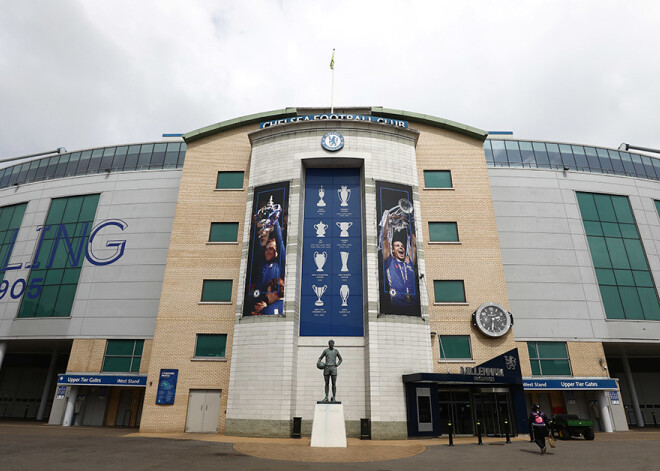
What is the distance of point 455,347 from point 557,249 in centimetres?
1522

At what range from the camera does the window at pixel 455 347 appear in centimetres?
2905

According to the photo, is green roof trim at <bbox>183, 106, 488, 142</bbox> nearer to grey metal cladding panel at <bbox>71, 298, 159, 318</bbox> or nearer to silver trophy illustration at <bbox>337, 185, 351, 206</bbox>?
silver trophy illustration at <bbox>337, 185, 351, 206</bbox>

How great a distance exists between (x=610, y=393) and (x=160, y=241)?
135 ft

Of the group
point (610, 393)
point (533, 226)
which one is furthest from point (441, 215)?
point (610, 393)

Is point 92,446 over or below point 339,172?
below

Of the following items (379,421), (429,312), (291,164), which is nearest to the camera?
(379,421)

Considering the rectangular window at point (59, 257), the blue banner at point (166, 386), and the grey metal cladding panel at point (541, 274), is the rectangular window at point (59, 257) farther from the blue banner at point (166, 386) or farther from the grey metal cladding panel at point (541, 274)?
the grey metal cladding panel at point (541, 274)

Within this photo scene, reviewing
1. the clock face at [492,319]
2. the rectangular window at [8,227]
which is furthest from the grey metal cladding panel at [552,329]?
the rectangular window at [8,227]

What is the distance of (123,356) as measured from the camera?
3412 cm

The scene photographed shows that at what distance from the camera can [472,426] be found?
26562mm

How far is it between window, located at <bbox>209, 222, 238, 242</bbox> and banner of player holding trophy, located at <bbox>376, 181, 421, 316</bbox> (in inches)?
474

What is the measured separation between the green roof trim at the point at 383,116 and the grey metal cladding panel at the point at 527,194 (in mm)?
5764

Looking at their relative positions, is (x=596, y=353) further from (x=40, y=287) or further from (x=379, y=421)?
(x=40, y=287)

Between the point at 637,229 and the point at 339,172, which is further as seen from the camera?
the point at 637,229
